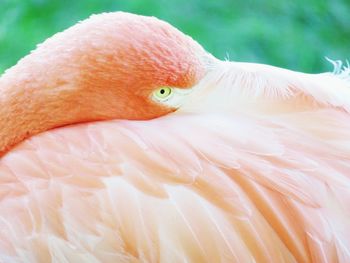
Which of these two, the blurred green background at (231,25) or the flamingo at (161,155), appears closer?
the flamingo at (161,155)

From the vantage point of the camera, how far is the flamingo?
1066 millimetres

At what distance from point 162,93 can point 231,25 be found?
1.19 meters

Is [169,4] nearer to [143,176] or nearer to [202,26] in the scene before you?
[202,26]

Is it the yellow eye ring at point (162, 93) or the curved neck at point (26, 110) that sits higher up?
the yellow eye ring at point (162, 93)

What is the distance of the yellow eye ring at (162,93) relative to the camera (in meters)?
1.19

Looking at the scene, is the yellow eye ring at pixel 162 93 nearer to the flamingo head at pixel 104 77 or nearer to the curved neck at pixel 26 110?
the flamingo head at pixel 104 77

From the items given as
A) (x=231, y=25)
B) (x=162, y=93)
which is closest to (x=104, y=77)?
(x=162, y=93)

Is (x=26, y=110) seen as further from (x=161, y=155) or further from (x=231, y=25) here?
(x=231, y=25)

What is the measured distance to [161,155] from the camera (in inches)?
44.1

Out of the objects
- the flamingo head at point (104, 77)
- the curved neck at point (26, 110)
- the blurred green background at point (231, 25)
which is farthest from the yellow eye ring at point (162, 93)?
the blurred green background at point (231, 25)

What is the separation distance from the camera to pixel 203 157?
3.67 ft

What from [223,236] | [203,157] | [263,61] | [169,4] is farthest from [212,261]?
[169,4]

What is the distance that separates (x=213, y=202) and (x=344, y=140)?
0.89 feet

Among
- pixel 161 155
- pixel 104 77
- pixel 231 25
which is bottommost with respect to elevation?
pixel 161 155
